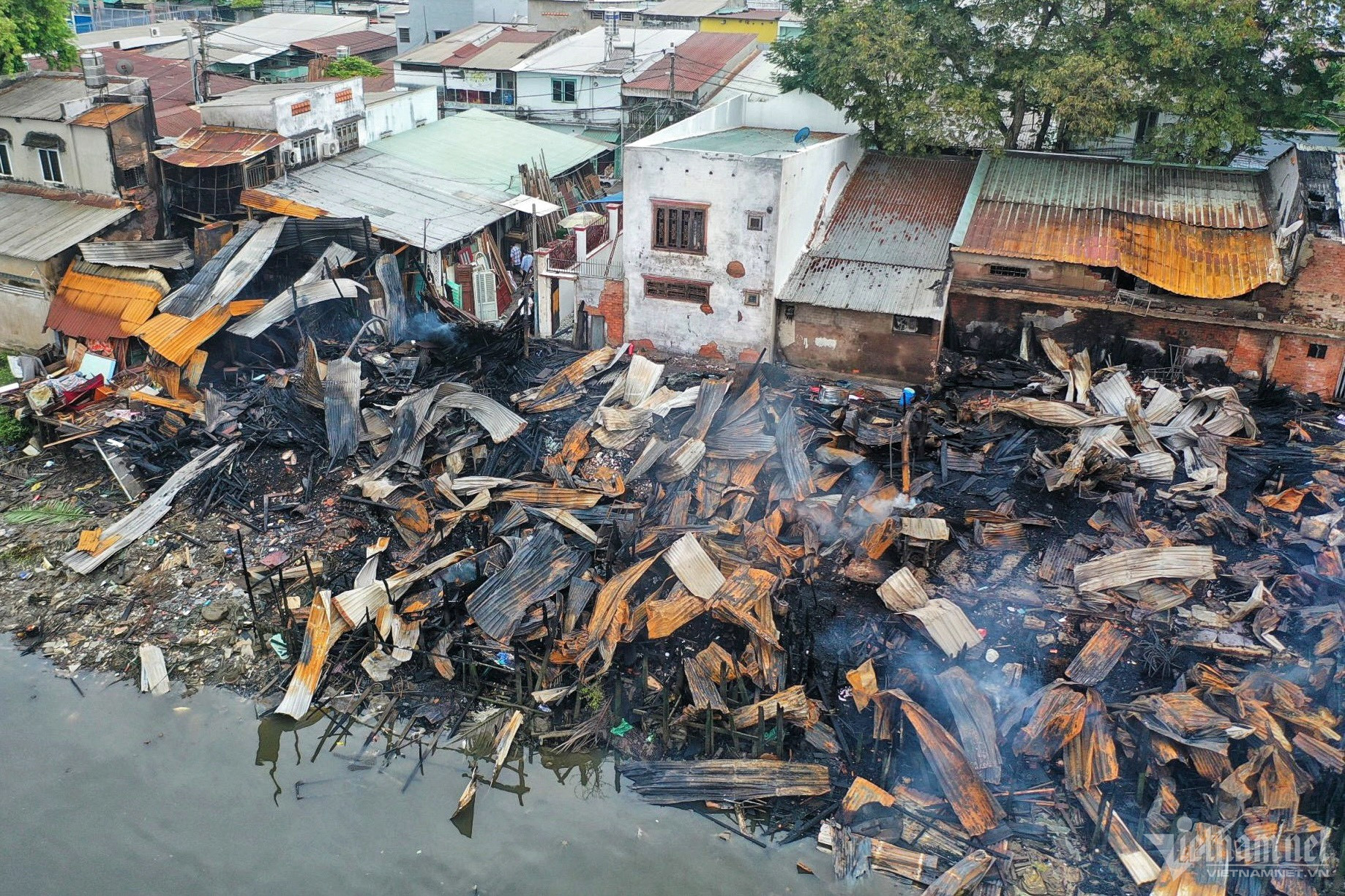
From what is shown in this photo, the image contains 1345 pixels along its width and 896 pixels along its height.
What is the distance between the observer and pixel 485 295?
2923 centimetres

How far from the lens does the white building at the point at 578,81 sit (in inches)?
1585

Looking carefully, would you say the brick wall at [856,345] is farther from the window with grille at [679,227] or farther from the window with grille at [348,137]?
the window with grille at [348,137]

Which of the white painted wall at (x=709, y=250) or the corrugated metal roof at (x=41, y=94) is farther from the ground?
the corrugated metal roof at (x=41, y=94)

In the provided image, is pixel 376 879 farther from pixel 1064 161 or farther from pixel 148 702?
pixel 1064 161

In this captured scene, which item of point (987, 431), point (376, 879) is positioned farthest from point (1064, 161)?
point (376, 879)

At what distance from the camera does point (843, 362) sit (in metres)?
24.1

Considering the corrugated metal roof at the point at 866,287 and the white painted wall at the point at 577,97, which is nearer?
the corrugated metal roof at the point at 866,287

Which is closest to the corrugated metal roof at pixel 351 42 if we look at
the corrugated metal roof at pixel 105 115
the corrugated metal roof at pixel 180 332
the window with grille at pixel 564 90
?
the window with grille at pixel 564 90

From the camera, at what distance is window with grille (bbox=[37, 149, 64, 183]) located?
1033 inches

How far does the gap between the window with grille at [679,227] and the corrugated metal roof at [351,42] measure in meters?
30.7

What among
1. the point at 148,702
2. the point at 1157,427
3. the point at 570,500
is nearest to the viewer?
the point at 148,702

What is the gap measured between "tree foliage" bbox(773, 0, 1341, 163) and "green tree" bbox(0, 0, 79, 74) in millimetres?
20471

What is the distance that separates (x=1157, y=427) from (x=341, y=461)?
15.7 meters

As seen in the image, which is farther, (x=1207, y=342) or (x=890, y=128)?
(x=890, y=128)
